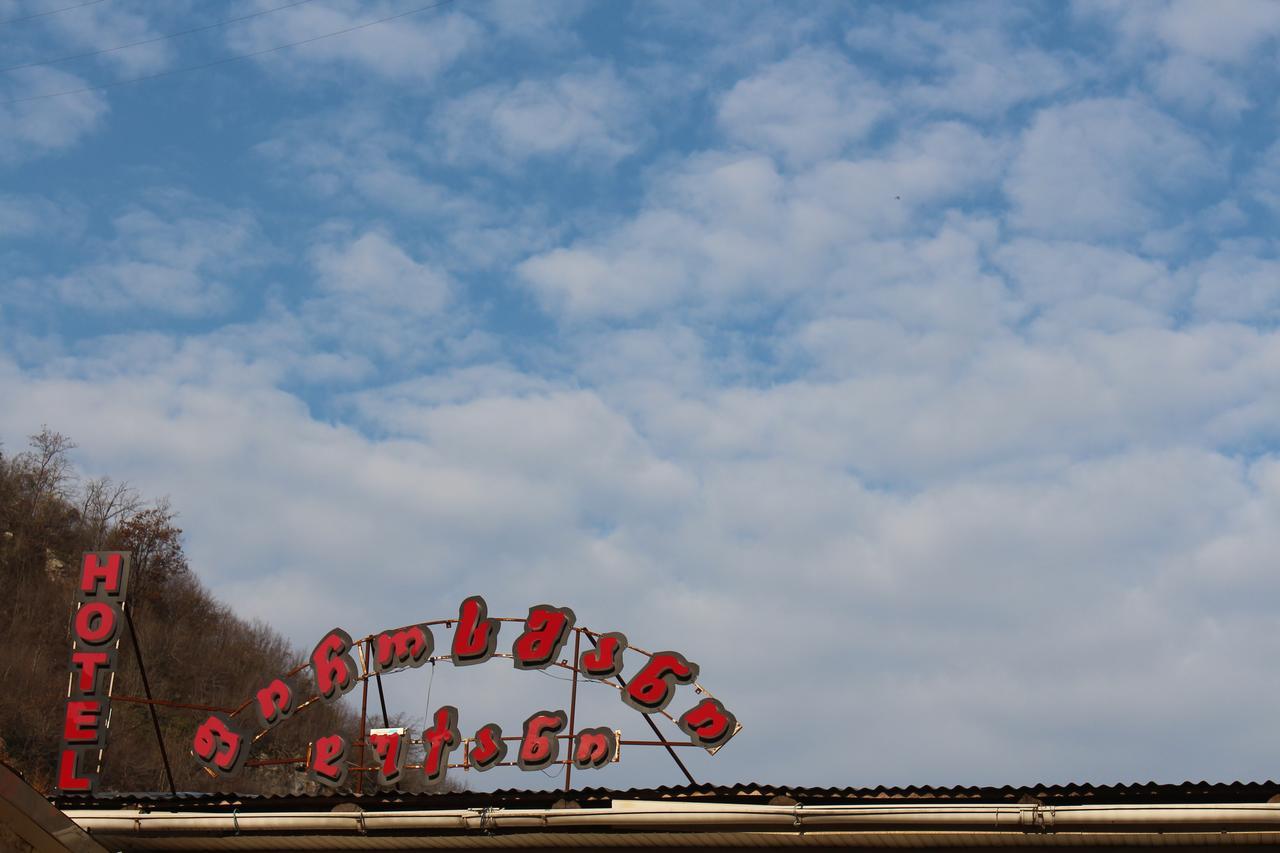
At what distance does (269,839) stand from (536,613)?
9038 mm

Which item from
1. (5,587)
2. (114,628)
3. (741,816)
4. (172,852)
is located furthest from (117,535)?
(741,816)

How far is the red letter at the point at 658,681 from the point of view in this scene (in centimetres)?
2214

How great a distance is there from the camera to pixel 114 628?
23.4m

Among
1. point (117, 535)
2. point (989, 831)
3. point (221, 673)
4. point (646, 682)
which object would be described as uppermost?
point (117, 535)

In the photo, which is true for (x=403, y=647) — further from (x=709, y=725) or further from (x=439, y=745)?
(x=709, y=725)

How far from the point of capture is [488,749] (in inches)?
864

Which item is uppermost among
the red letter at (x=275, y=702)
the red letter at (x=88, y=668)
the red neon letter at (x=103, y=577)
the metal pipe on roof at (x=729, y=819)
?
the red neon letter at (x=103, y=577)

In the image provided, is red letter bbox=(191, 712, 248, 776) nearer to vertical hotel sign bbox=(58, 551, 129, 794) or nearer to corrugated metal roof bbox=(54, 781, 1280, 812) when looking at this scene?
vertical hotel sign bbox=(58, 551, 129, 794)

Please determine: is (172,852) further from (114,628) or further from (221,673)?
(221,673)

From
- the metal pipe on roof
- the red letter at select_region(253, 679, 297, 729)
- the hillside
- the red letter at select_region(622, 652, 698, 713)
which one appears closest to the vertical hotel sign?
the red letter at select_region(253, 679, 297, 729)

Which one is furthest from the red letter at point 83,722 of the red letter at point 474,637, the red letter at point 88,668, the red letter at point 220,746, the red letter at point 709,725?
the red letter at point 709,725

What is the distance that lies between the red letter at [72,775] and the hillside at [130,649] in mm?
26222

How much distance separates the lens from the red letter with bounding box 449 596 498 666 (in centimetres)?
2353

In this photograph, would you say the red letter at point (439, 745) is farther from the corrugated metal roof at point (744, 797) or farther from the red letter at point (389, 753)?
the corrugated metal roof at point (744, 797)
